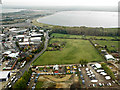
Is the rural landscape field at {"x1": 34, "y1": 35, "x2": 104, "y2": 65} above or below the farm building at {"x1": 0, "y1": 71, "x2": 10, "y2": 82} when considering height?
above

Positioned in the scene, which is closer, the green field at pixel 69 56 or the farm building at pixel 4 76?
the farm building at pixel 4 76

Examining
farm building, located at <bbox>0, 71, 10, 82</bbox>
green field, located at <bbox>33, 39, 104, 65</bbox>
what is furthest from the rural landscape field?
farm building, located at <bbox>0, 71, 10, 82</bbox>

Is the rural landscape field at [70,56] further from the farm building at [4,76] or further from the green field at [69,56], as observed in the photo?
the farm building at [4,76]

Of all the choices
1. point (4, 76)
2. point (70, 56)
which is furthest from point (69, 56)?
point (4, 76)

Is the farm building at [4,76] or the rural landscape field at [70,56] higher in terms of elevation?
the rural landscape field at [70,56]

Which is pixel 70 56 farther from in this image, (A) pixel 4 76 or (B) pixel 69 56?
(A) pixel 4 76

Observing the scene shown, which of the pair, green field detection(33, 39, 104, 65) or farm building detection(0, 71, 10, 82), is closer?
farm building detection(0, 71, 10, 82)

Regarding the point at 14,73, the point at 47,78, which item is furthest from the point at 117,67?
the point at 14,73

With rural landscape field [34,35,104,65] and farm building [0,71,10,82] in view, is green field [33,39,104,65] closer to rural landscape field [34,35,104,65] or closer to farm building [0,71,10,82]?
rural landscape field [34,35,104,65]

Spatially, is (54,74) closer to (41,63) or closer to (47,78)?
(47,78)

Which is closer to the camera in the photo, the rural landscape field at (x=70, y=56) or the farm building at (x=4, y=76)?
the farm building at (x=4, y=76)

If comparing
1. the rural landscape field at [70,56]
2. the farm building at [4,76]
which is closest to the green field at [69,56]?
the rural landscape field at [70,56]
